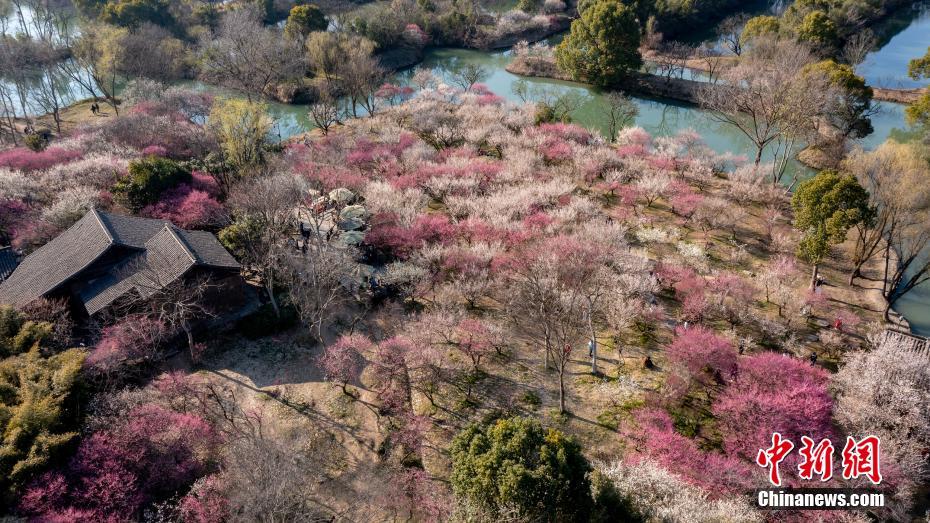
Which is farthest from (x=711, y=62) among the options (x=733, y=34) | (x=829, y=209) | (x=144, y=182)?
(x=144, y=182)

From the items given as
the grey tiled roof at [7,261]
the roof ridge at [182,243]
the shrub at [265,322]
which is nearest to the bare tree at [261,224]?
the shrub at [265,322]

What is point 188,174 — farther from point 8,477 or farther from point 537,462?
point 537,462

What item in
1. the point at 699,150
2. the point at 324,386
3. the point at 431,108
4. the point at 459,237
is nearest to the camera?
the point at 324,386

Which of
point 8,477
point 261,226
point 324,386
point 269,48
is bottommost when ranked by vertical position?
point 324,386

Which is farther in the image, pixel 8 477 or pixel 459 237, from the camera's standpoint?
pixel 459 237

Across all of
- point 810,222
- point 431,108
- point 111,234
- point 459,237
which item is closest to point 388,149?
point 431,108

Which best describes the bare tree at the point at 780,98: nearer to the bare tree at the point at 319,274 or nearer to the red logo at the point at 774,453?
the red logo at the point at 774,453
